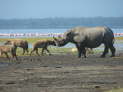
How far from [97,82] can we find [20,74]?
421 cm

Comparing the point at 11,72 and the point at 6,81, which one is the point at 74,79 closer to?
the point at 6,81

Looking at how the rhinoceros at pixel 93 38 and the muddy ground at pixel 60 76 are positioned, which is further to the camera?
the rhinoceros at pixel 93 38

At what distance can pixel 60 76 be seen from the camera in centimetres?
2108

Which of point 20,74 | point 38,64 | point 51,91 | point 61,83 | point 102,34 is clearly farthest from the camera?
point 102,34

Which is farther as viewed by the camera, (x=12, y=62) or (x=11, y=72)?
(x=12, y=62)

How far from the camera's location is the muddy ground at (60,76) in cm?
1794

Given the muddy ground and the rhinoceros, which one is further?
the rhinoceros

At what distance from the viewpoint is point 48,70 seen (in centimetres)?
2359

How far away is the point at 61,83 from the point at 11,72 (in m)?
4.44

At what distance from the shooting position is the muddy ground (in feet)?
58.9

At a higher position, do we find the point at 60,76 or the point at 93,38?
the point at 60,76

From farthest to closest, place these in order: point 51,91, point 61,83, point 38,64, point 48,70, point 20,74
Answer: point 38,64, point 48,70, point 20,74, point 61,83, point 51,91

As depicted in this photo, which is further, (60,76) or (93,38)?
(93,38)

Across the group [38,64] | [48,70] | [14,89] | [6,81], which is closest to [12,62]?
[38,64]
